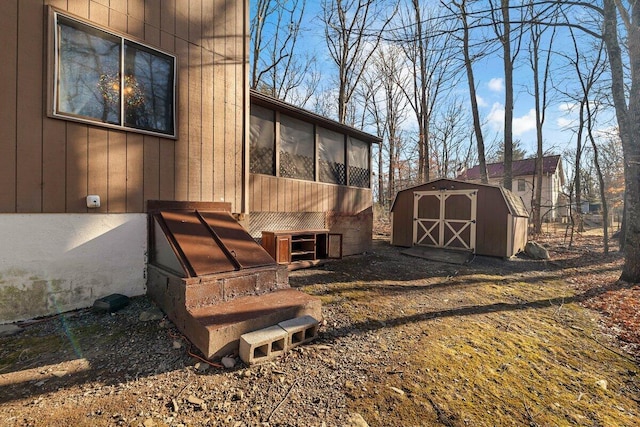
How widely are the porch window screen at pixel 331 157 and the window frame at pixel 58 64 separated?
3.75 m

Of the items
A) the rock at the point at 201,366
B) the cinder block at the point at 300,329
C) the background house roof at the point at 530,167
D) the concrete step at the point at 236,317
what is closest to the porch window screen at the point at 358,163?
the concrete step at the point at 236,317

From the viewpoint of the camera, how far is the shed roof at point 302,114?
5593 mm

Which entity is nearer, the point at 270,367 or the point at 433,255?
the point at 270,367

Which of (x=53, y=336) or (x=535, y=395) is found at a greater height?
(x=53, y=336)

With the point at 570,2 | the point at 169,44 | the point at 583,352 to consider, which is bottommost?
the point at 583,352

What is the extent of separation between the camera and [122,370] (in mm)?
2270

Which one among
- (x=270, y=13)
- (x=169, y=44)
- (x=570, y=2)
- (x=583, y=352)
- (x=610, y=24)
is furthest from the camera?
(x=270, y=13)

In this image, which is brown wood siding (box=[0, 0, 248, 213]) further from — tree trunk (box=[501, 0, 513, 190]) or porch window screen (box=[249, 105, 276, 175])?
tree trunk (box=[501, 0, 513, 190])

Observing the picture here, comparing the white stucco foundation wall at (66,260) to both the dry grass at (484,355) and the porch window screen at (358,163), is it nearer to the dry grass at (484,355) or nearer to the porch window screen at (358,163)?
the dry grass at (484,355)

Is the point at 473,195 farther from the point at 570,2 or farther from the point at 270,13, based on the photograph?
the point at 270,13

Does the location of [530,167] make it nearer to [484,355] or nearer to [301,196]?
[301,196]

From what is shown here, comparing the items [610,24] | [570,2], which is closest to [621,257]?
[610,24]

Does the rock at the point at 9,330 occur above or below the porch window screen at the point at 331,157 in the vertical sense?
below

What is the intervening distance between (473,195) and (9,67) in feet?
33.4
